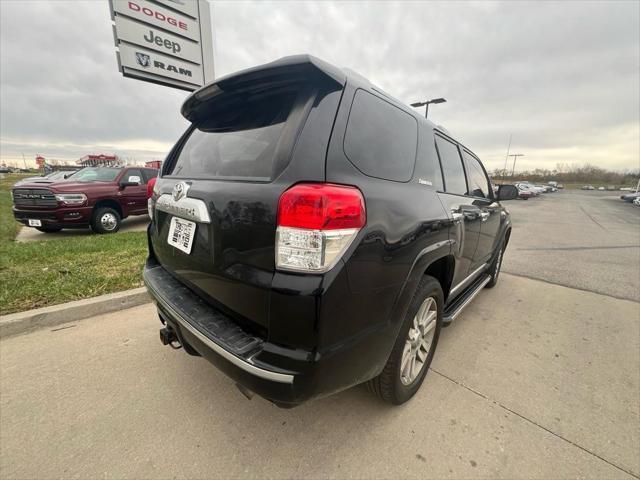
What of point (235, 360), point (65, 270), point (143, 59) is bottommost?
point (65, 270)

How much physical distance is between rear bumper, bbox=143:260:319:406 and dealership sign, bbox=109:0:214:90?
27.0ft

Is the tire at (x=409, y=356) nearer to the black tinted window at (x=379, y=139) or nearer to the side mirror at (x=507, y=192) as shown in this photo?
the black tinted window at (x=379, y=139)

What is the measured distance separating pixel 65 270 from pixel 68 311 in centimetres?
131

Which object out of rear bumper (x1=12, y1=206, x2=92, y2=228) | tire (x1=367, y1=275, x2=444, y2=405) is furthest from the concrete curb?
rear bumper (x1=12, y1=206, x2=92, y2=228)

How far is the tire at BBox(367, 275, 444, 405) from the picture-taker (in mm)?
1708

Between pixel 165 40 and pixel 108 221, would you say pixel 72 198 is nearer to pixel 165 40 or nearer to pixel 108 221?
pixel 108 221

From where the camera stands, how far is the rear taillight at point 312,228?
117cm

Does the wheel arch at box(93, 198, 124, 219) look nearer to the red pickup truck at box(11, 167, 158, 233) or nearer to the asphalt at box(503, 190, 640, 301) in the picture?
the red pickup truck at box(11, 167, 158, 233)

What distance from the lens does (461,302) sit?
8.61 feet

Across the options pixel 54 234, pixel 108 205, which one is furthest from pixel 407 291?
pixel 54 234

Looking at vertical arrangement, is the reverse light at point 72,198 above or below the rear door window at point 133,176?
below

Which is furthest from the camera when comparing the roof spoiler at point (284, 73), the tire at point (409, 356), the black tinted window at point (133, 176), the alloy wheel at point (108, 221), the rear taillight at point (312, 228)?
the black tinted window at point (133, 176)

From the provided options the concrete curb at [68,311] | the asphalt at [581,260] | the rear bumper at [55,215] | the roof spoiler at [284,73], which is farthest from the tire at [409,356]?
the rear bumper at [55,215]

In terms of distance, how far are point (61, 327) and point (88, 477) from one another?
1.86 m
